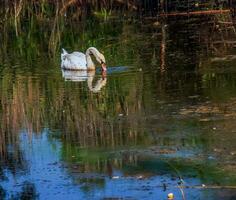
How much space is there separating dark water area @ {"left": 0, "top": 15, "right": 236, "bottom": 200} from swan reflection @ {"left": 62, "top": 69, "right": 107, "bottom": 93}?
0.9 inches

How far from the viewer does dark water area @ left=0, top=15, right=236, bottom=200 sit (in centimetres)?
709

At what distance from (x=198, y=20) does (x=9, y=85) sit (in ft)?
23.5

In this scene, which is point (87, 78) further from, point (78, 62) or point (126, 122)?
point (126, 122)

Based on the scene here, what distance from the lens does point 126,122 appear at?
363 inches

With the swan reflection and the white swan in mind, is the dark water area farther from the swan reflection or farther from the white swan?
the white swan

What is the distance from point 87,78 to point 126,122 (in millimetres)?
4044

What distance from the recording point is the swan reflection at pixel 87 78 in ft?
39.5

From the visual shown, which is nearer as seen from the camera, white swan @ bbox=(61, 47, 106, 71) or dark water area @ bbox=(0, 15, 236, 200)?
dark water area @ bbox=(0, 15, 236, 200)

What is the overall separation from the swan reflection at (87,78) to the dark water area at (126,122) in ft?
0.07

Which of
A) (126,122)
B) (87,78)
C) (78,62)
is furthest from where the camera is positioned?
(78,62)

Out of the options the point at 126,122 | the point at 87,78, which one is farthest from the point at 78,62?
the point at 126,122

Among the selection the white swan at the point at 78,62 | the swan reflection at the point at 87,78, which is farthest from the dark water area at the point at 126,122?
the white swan at the point at 78,62

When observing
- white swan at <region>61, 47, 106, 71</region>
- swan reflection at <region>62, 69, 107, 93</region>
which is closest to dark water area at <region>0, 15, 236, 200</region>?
swan reflection at <region>62, 69, 107, 93</region>

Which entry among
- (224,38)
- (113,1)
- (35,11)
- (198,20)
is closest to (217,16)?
(198,20)
